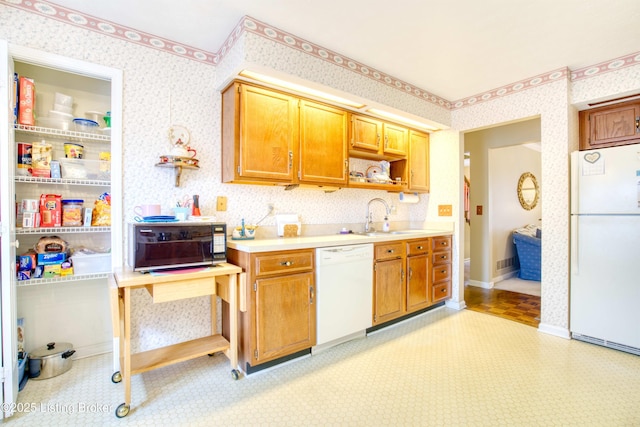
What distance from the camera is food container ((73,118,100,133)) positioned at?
2170 millimetres

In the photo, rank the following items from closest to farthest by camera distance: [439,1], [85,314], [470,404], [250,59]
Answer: [470,404]
[439,1]
[250,59]
[85,314]

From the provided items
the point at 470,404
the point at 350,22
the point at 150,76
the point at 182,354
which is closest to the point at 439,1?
the point at 350,22

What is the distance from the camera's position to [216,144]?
2592 millimetres

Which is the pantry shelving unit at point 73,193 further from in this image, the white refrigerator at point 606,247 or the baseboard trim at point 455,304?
the white refrigerator at point 606,247

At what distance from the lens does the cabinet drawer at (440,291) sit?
11.2 feet

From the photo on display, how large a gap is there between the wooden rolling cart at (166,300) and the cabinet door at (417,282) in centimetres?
182

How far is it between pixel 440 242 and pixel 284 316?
2168mm

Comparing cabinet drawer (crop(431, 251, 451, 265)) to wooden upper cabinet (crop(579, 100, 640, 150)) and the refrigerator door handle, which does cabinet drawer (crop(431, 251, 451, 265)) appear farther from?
wooden upper cabinet (crop(579, 100, 640, 150))

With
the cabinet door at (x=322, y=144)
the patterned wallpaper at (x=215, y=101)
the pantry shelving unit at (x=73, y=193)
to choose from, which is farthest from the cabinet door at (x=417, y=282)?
the pantry shelving unit at (x=73, y=193)

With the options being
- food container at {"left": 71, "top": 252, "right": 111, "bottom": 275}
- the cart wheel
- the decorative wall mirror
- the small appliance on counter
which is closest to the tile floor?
the cart wheel

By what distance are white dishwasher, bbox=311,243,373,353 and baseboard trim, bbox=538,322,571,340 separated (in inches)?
67.9

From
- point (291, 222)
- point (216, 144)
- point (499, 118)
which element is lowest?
point (291, 222)

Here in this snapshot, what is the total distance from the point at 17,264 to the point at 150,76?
1.61m

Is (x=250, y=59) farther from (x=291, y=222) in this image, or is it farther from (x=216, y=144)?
(x=291, y=222)
